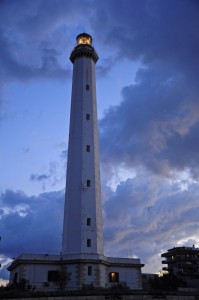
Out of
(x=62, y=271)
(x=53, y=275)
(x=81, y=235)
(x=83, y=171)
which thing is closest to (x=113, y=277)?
(x=62, y=271)

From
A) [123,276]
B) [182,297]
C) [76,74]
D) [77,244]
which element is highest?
[76,74]

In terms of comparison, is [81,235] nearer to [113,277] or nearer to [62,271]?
[62,271]

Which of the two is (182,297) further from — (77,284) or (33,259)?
(33,259)

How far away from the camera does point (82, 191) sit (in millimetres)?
39469

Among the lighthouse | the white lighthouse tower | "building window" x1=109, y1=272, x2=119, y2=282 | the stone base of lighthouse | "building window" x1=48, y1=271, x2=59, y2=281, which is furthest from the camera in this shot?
"building window" x1=109, y1=272, x2=119, y2=282

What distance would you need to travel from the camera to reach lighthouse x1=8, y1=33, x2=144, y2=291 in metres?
35.2

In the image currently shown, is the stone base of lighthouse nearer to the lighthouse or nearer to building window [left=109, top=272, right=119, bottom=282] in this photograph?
the lighthouse

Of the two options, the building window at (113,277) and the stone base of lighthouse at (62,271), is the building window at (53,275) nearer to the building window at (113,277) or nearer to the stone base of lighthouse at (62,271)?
the stone base of lighthouse at (62,271)

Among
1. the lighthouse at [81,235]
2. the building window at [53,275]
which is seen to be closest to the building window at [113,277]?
the lighthouse at [81,235]

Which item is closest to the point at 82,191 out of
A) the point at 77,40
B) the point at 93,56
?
the point at 93,56

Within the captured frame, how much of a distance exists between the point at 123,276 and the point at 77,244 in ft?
23.9

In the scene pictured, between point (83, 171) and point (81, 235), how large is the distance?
8.11 metres

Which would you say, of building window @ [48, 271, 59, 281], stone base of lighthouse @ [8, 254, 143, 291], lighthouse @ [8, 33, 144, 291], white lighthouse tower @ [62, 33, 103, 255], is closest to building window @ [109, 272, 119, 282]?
lighthouse @ [8, 33, 144, 291]

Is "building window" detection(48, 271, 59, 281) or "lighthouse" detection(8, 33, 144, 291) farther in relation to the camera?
"building window" detection(48, 271, 59, 281)
